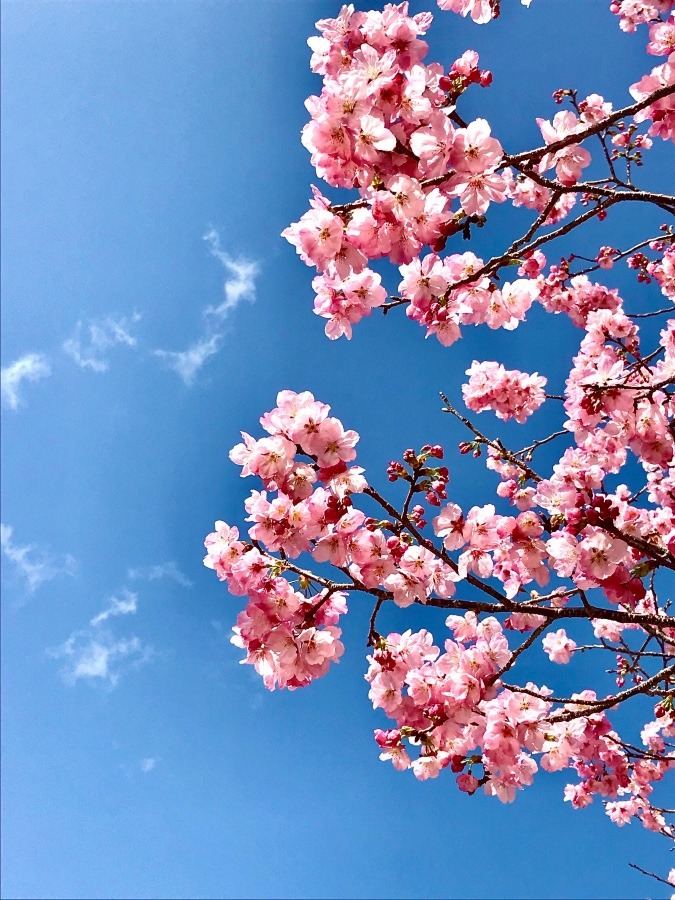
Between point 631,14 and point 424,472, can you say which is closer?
point 424,472

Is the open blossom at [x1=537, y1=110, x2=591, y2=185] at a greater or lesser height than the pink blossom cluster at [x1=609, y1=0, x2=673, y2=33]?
lesser

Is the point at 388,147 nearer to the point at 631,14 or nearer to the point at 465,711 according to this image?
the point at 465,711

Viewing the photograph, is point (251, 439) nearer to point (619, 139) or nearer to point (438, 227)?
point (438, 227)

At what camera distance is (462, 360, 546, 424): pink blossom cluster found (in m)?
5.57

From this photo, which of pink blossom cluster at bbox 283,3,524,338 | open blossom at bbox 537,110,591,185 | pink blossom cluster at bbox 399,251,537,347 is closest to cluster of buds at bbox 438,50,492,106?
pink blossom cluster at bbox 283,3,524,338

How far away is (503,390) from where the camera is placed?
558cm

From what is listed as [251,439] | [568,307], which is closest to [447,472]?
[251,439]

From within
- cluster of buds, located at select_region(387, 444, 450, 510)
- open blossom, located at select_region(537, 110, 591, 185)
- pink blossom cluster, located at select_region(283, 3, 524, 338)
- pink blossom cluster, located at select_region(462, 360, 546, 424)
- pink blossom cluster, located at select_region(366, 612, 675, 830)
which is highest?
pink blossom cluster, located at select_region(462, 360, 546, 424)

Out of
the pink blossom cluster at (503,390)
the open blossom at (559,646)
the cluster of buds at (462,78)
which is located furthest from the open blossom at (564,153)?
the open blossom at (559,646)

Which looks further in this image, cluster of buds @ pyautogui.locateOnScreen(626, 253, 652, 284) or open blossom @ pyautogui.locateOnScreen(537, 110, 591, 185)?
cluster of buds @ pyautogui.locateOnScreen(626, 253, 652, 284)

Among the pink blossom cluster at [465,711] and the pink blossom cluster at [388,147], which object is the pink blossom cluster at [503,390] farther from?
the pink blossom cluster at [388,147]

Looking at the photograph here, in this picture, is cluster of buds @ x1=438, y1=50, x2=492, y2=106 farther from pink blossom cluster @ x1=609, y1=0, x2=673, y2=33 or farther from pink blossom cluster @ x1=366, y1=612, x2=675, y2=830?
pink blossom cluster @ x1=366, y1=612, x2=675, y2=830

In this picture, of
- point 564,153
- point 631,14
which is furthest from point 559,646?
point 631,14

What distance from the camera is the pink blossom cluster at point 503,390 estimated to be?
18.3 ft
